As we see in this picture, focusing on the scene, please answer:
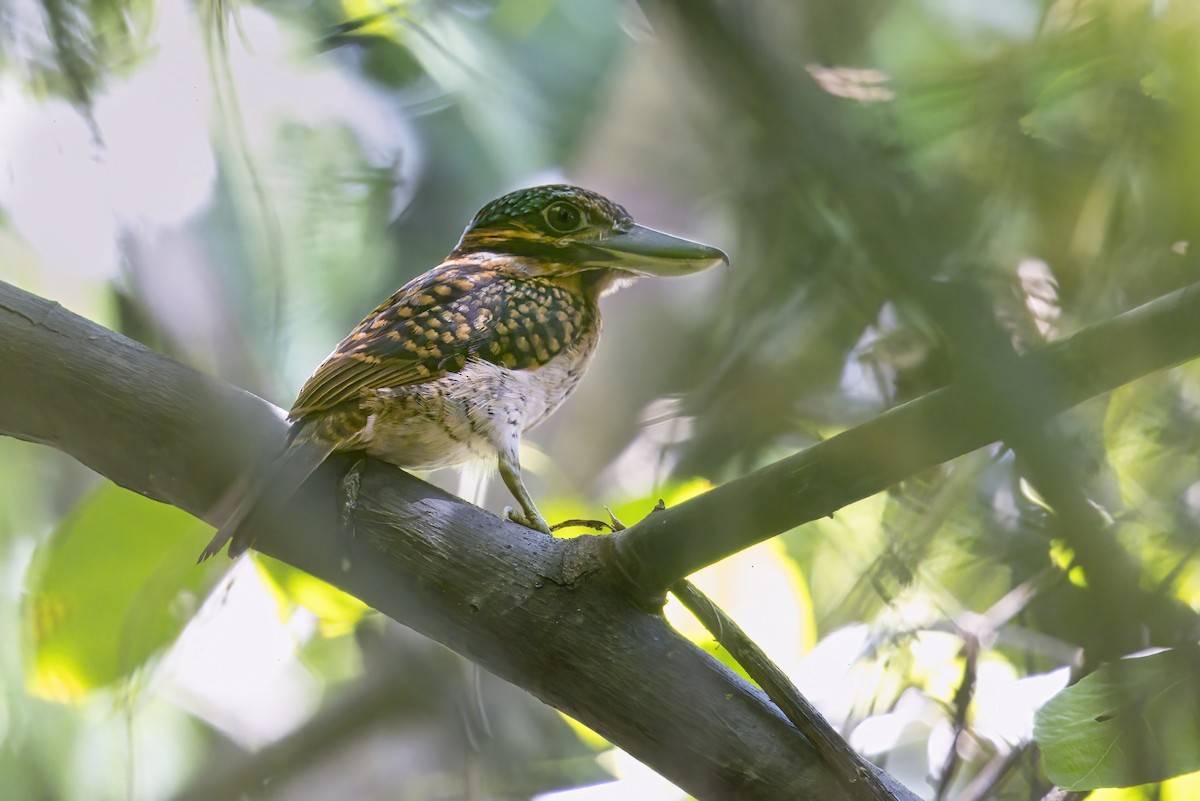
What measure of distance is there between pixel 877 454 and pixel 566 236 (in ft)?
2.98

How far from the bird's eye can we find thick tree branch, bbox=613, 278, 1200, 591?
54cm

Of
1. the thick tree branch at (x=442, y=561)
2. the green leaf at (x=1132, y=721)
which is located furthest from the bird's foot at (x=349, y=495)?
the green leaf at (x=1132, y=721)

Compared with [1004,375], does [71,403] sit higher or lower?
higher

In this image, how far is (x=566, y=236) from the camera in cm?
133

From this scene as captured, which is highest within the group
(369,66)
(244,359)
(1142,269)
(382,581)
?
(369,66)

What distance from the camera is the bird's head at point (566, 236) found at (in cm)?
109

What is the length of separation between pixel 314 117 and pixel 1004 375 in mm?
640

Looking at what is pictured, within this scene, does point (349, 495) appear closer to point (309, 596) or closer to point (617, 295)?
point (309, 596)

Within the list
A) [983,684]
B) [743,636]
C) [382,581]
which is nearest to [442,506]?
[382,581]

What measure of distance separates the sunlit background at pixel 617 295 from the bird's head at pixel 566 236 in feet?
0.17

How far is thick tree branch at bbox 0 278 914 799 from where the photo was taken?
81 cm

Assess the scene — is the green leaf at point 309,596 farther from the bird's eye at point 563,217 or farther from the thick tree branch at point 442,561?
the bird's eye at point 563,217

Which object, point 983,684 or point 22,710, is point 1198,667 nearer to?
point 983,684

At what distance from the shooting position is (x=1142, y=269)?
37 cm
